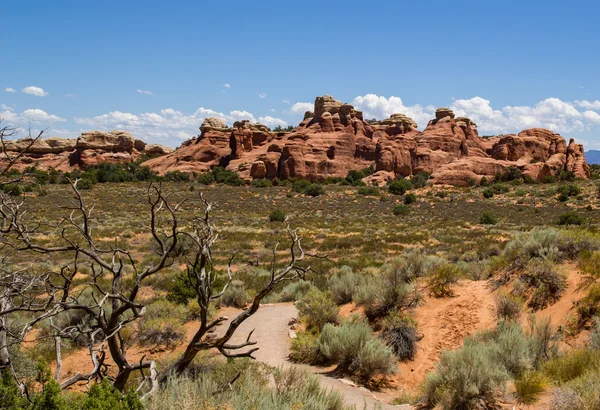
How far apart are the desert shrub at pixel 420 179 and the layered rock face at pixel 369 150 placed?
150 centimetres

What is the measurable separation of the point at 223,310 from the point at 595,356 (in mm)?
7973

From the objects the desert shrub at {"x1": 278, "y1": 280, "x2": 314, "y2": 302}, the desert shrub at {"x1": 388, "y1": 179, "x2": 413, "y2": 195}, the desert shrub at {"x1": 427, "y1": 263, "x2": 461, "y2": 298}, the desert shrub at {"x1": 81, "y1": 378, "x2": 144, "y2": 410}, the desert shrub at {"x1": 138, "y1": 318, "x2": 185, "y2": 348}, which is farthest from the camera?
the desert shrub at {"x1": 388, "y1": 179, "x2": 413, "y2": 195}

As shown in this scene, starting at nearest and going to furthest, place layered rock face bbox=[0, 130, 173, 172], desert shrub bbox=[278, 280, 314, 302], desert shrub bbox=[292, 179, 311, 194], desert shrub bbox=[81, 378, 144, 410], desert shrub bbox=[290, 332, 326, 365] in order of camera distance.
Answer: desert shrub bbox=[81, 378, 144, 410]
desert shrub bbox=[290, 332, 326, 365]
desert shrub bbox=[278, 280, 314, 302]
desert shrub bbox=[292, 179, 311, 194]
layered rock face bbox=[0, 130, 173, 172]

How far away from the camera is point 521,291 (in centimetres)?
802

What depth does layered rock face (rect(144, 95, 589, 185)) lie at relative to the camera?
200 feet

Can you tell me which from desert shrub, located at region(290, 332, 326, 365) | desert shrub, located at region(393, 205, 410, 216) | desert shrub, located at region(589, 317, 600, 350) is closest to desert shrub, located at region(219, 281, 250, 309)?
desert shrub, located at region(290, 332, 326, 365)

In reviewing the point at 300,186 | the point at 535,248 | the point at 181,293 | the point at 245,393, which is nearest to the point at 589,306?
the point at 535,248

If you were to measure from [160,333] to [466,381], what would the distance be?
235 inches

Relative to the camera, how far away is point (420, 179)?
5894cm

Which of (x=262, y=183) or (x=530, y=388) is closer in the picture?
(x=530, y=388)

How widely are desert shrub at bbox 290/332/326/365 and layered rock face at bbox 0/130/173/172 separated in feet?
259

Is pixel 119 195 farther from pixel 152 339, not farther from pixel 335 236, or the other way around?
pixel 152 339

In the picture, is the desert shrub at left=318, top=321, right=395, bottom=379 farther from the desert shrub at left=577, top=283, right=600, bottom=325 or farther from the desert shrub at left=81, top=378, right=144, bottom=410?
the desert shrub at left=81, top=378, right=144, bottom=410

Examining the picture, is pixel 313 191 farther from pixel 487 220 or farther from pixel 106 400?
pixel 106 400
